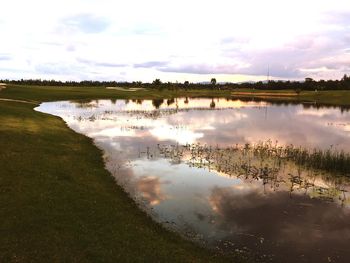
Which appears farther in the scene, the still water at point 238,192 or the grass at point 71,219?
the still water at point 238,192

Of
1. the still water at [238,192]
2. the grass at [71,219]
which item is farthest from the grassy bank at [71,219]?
the still water at [238,192]

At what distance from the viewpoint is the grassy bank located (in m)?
16.0

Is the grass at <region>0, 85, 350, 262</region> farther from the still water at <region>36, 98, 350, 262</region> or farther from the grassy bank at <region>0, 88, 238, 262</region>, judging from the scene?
the still water at <region>36, 98, 350, 262</region>

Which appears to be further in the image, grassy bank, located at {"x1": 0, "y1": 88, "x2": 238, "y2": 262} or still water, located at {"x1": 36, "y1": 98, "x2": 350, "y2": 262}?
still water, located at {"x1": 36, "y1": 98, "x2": 350, "y2": 262}

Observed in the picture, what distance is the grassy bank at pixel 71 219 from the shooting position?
52.6 feet

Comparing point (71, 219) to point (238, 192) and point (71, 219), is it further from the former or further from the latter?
point (238, 192)

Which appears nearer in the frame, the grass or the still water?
the grass

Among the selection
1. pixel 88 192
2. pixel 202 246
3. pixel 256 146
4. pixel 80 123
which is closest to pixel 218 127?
pixel 256 146

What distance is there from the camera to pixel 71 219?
63.7ft

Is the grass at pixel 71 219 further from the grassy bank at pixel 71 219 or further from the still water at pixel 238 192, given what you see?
the still water at pixel 238 192

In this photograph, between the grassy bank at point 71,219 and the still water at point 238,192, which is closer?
the grassy bank at point 71,219

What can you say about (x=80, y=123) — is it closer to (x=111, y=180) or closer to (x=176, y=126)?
(x=176, y=126)

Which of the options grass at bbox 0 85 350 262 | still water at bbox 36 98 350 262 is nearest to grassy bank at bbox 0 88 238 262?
grass at bbox 0 85 350 262

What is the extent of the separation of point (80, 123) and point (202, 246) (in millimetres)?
50926
